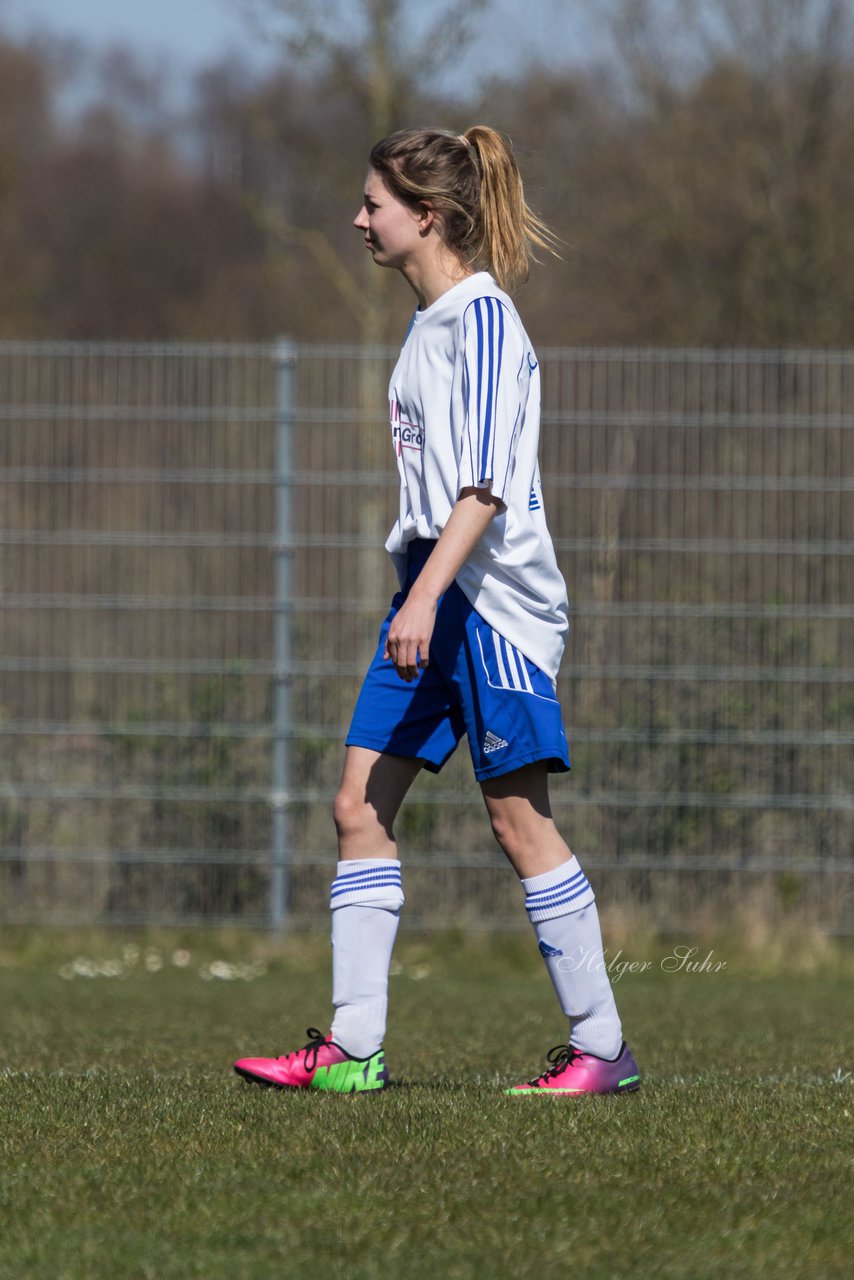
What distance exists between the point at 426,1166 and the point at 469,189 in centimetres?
216

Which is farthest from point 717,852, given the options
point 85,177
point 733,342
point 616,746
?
point 85,177

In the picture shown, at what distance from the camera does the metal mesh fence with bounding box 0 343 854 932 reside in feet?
28.1

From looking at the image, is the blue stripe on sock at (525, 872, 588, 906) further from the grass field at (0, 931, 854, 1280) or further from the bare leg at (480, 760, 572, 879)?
the grass field at (0, 931, 854, 1280)

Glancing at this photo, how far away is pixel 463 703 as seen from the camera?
13.4 ft

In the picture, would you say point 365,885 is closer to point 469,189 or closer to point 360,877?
point 360,877

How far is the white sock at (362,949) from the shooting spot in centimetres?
416

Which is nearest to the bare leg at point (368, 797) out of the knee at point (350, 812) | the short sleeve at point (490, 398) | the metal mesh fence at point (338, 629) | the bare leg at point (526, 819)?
the knee at point (350, 812)

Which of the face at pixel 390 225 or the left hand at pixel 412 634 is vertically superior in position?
the face at pixel 390 225

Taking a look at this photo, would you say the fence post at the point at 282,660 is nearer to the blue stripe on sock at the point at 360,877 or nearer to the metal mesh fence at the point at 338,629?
the metal mesh fence at the point at 338,629

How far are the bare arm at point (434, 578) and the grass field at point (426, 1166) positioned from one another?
0.91m

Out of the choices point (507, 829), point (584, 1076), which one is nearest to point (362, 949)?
point (507, 829)

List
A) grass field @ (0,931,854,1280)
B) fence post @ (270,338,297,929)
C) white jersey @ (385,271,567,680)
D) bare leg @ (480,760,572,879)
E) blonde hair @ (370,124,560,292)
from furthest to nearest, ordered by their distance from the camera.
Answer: fence post @ (270,338,297,929) → blonde hair @ (370,124,560,292) → bare leg @ (480,760,572,879) → white jersey @ (385,271,567,680) → grass field @ (0,931,854,1280)

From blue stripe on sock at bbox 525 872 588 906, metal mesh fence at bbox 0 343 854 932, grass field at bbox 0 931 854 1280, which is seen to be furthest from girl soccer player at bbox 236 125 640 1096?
metal mesh fence at bbox 0 343 854 932

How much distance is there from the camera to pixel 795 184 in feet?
50.3
